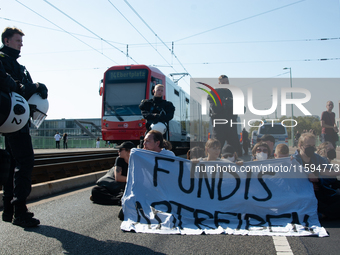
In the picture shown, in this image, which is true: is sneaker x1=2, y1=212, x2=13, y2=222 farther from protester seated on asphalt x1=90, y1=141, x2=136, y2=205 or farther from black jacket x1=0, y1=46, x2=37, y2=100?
protester seated on asphalt x1=90, y1=141, x2=136, y2=205

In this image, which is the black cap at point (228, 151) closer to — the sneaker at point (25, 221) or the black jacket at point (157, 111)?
the black jacket at point (157, 111)

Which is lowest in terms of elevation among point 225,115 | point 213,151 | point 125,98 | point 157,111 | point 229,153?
point 229,153

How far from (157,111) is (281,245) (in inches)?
145

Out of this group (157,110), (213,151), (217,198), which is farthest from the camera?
(157,110)

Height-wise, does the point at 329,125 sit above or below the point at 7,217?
above

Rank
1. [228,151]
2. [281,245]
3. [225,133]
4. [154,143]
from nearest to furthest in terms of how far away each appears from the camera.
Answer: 1. [281,245]
2. [154,143]
3. [228,151]
4. [225,133]

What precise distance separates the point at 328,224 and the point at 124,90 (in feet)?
37.8

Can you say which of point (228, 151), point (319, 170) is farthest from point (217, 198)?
point (228, 151)

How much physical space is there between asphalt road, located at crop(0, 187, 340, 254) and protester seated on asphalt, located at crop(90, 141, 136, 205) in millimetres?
1053

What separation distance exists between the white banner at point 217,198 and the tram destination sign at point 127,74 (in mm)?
10302

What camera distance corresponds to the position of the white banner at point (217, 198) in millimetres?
3885

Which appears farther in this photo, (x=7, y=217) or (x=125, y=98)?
(x=125, y=98)

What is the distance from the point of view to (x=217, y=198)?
428 centimetres

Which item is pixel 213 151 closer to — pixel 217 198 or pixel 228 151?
pixel 217 198
